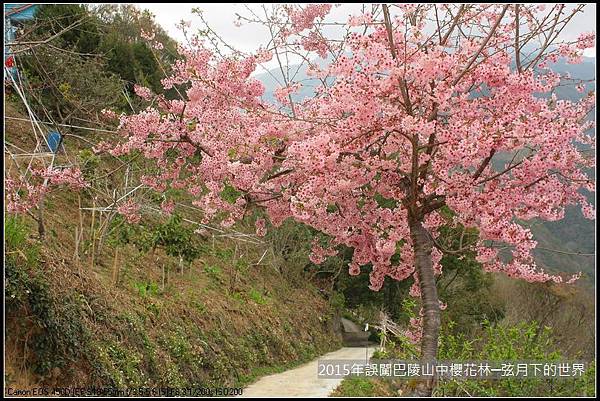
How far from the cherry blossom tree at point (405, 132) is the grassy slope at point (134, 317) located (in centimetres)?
155

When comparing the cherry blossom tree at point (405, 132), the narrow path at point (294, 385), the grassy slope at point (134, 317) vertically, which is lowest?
the narrow path at point (294, 385)

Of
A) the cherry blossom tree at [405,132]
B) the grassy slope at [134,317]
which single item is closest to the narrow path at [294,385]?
the grassy slope at [134,317]

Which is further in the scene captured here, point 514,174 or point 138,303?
point 138,303

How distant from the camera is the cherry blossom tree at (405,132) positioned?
4137 millimetres

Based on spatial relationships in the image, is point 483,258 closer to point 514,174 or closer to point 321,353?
point 514,174

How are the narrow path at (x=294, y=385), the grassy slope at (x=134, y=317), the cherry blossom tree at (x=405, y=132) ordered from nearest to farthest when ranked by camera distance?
the cherry blossom tree at (x=405, y=132) < the grassy slope at (x=134, y=317) < the narrow path at (x=294, y=385)

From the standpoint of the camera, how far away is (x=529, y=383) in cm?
715

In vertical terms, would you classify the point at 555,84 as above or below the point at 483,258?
above

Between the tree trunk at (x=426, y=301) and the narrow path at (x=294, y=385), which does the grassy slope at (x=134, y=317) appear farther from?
the tree trunk at (x=426, y=301)

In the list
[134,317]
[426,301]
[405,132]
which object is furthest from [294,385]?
[405,132]

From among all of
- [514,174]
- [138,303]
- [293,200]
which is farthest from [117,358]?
[514,174]

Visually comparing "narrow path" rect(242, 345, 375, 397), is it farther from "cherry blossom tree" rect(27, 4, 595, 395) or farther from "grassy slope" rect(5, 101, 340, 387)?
"cherry blossom tree" rect(27, 4, 595, 395)

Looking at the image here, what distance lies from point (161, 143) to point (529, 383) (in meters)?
5.16

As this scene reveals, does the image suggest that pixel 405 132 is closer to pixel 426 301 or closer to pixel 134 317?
pixel 426 301
